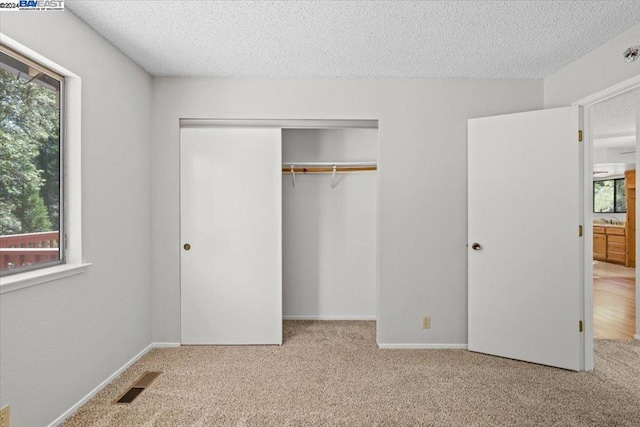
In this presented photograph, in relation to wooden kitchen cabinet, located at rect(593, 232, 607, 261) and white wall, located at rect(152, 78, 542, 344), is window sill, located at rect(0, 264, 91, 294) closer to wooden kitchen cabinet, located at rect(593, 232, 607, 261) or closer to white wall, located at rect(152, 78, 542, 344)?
white wall, located at rect(152, 78, 542, 344)

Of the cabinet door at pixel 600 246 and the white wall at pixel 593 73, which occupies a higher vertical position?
the white wall at pixel 593 73

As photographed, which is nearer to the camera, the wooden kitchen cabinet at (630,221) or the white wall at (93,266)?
the white wall at (93,266)

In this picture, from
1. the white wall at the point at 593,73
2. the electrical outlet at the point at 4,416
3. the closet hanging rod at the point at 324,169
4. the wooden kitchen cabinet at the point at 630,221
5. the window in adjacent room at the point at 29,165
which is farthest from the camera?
the wooden kitchen cabinet at the point at 630,221

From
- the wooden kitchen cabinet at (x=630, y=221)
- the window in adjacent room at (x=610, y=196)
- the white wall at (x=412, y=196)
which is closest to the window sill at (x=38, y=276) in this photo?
the white wall at (x=412, y=196)

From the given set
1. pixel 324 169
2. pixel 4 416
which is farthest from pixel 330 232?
pixel 4 416

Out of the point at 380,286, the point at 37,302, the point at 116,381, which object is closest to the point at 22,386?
the point at 37,302

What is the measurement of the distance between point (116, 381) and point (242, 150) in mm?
2034

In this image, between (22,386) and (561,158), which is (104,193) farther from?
(561,158)

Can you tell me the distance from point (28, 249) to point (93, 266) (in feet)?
1.50

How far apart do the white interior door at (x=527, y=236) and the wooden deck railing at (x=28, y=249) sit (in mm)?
3092

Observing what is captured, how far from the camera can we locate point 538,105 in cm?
321

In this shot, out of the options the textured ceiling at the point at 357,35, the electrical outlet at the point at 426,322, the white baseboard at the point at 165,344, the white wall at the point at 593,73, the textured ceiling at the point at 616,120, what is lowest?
the white baseboard at the point at 165,344

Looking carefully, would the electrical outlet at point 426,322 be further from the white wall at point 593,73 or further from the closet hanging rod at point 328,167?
the white wall at point 593,73

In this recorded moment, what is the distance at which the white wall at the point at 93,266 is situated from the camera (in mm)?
1800
